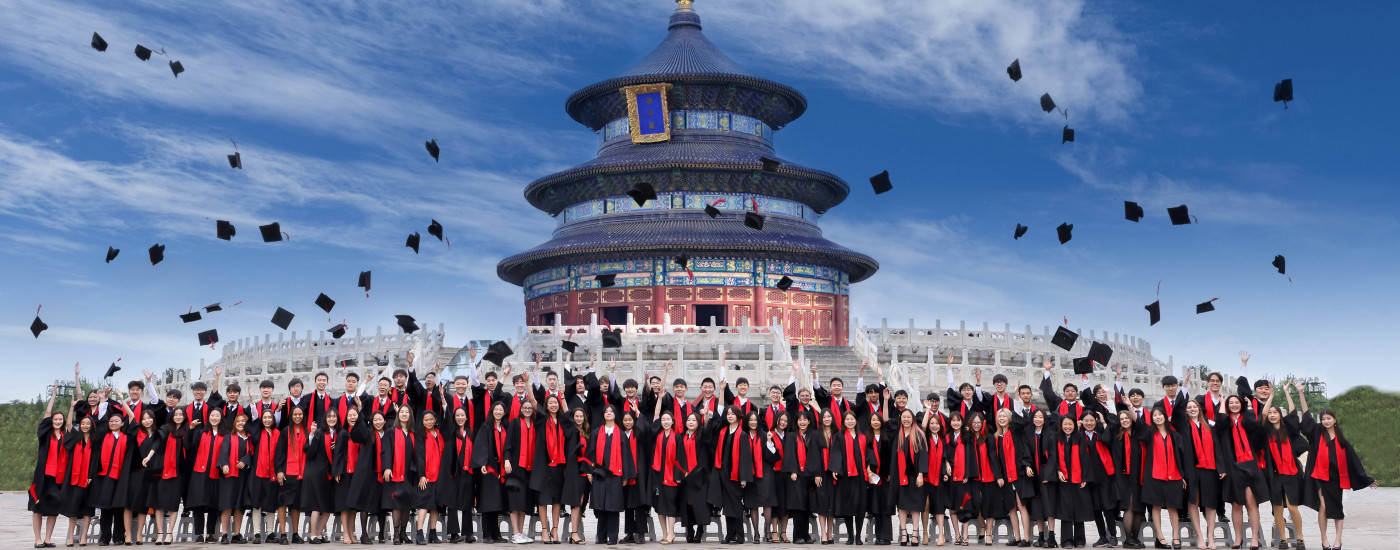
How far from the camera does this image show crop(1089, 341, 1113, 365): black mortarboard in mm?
21633

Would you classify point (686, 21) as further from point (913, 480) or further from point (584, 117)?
point (913, 480)

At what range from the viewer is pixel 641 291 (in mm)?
35438

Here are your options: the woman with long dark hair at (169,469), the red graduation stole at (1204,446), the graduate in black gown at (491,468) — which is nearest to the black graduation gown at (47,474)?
the woman with long dark hair at (169,469)

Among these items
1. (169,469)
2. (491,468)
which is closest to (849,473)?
(491,468)

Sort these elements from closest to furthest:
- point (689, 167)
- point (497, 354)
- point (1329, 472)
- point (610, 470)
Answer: point (1329, 472) < point (610, 470) < point (497, 354) < point (689, 167)

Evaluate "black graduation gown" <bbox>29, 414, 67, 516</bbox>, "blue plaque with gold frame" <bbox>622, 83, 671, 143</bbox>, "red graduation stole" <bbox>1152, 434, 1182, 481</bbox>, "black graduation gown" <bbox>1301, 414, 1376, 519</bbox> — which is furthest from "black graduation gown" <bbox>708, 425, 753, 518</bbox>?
"blue plaque with gold frame" <bbox>622, 83, 671, 143</bbox>

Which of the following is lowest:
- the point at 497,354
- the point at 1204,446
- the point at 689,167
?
the point at 1204,446

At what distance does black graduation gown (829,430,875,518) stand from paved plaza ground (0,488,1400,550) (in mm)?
1207

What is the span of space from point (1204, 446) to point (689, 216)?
26.3 m

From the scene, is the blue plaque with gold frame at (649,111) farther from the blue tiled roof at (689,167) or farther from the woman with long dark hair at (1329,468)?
the woman with long dark hair at (1329,468)

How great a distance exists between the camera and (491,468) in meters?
11.5

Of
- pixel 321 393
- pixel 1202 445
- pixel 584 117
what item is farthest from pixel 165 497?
pixel 584 117

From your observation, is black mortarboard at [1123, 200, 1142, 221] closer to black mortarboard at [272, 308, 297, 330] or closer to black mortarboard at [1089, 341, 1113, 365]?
black mortarboard at [1089, 341, 1113, 365]

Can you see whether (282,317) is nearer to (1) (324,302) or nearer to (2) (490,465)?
(1) (324,302)
